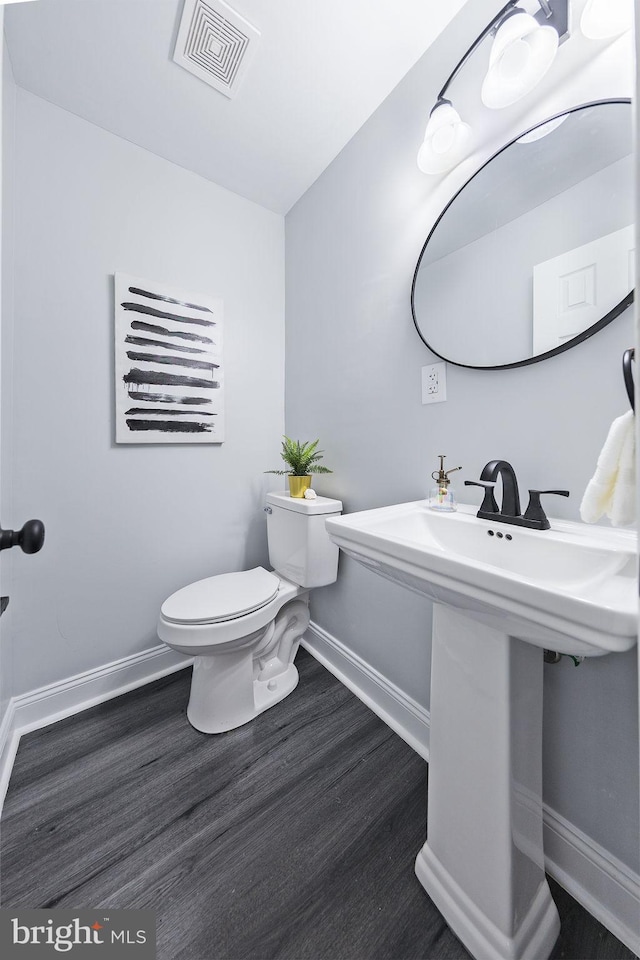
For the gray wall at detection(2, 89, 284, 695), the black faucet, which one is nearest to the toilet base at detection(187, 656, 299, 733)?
the gray wall at detection(2, 89, 284, 695)

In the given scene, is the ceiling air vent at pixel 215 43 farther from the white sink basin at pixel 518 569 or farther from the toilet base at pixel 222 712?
the toilet base at pixel 222 712

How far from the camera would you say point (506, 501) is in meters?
0.89

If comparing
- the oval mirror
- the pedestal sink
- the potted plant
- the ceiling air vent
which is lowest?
the pedestal sink

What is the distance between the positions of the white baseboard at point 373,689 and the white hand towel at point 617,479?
982 mm

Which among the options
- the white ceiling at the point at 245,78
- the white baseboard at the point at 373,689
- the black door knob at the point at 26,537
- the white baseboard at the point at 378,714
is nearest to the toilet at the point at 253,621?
the white baseboard at the point at 373,689

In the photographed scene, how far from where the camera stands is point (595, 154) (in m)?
0.79

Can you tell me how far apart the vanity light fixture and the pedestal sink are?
3.55ft

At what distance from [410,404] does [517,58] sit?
0.86 m

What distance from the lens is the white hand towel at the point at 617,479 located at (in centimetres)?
51

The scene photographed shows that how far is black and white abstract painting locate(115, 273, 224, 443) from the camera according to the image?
1.45 meters

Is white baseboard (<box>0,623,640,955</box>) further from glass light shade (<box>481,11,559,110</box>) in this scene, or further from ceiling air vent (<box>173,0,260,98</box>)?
ceiling air vent (<box>173,0,260,98</box>)

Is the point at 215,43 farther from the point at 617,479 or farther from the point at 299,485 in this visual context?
the point at 617,479

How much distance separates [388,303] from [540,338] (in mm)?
613

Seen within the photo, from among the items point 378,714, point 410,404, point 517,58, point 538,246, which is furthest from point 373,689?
point 517,58
